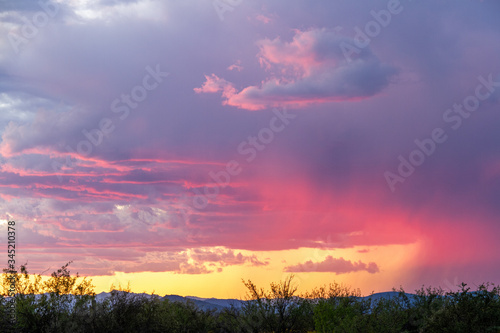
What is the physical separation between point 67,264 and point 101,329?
6799 mm

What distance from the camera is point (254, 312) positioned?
157 ft

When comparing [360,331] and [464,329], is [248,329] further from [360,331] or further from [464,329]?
[464,329]

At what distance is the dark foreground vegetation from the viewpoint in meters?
34.0

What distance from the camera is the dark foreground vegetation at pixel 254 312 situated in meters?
34.0

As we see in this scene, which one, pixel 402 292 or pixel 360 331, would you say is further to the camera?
pixel 402 292

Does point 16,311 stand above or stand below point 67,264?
below

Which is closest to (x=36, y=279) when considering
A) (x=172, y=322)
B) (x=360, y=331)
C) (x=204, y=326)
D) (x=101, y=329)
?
(x=101, y=329)

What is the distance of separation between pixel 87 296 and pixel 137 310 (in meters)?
5.86

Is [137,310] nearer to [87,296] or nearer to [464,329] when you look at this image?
[87,296]

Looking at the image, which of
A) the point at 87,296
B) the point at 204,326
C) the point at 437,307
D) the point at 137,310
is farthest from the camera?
the point at 204,326

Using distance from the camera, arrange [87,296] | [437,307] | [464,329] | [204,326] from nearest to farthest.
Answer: [464,329], [437,307], [87,296], [204,326]

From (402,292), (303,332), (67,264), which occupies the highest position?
(67,264)

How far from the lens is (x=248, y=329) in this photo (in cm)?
4856

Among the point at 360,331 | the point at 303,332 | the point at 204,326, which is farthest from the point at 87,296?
the point at 360,331
